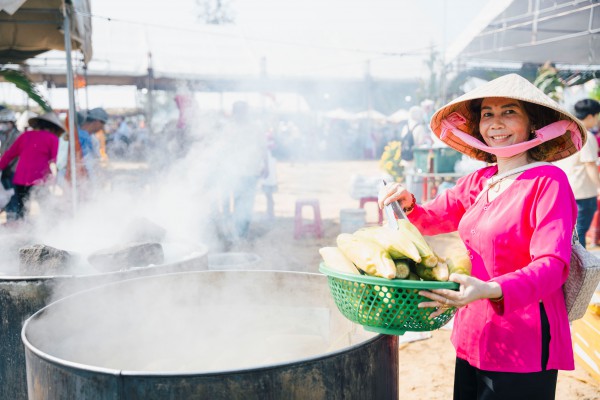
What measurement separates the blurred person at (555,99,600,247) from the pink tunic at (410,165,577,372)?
392 cm

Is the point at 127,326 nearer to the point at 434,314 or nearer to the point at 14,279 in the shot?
the point at 14,279

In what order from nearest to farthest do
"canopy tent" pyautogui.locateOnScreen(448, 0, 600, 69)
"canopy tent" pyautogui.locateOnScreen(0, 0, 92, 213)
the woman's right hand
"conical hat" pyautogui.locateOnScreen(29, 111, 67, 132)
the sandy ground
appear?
the woman's right hand, the sandy ground, "canopy tent" pyautogui.locateOnScreen(0, 0, 92, 213), "conical hat" pyautogui.locateOnScreen(29, 111, 67, 132), "canopy tent" pyautogui.locateOnScreen(448, 0, 600, 69)

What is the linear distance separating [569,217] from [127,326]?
6.88ft

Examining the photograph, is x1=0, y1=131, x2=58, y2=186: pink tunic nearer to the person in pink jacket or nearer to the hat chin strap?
the person in pink jacket

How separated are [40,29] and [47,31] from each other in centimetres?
9

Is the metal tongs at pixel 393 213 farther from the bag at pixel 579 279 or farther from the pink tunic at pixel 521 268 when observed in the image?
the bag at pixel 579 279

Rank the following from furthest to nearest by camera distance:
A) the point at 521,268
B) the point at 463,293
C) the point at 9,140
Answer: the point at 9,140
the point at 521,268
the point at 463,293

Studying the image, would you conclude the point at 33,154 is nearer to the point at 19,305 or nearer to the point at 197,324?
the point at 19,305

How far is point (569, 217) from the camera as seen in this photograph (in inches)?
62.5

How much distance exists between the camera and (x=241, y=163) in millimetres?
7812

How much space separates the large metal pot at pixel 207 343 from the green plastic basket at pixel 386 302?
0.18 meters

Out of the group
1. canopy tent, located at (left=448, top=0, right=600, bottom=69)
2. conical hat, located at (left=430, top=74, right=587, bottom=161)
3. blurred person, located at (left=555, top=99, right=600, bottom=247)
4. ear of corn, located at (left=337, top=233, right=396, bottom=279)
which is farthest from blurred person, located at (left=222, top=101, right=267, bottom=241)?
canopy tent, located at (left=448, top=0, right=600, bottom=69)

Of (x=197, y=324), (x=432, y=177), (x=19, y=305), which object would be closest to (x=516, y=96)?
(x=197, y=324)

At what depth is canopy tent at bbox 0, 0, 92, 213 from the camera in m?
5.37
